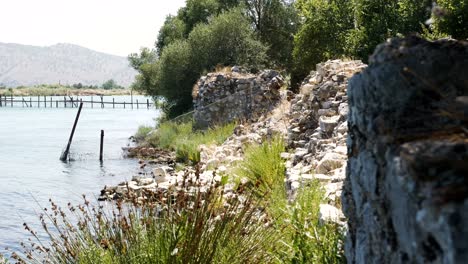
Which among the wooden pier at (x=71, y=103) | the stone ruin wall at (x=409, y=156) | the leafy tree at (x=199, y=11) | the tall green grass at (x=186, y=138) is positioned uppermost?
the leafy tree at (x=199, y=11)

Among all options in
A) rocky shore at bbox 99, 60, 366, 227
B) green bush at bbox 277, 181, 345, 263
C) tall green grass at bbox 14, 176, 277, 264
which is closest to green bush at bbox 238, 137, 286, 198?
rocky shore at bbox 99, 60, 366, 227

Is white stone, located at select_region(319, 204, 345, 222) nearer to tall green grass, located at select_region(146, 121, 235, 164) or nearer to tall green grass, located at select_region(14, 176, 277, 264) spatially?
tall green grass, located at select_region(14, 176, 277, 264)

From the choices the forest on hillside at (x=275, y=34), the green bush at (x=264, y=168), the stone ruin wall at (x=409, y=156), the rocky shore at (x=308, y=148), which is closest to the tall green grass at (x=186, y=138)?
the rocky shore at (x=308, y=148)

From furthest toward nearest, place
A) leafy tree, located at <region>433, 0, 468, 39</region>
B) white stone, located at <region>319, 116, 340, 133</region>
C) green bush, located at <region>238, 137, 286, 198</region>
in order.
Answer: leafy tree, located at <region>433, 0, 468, 39</region> < white stone, located at <region>319, 116, 340, 133</region> < green bush, located at <region>238, 137, 286, 198</region>

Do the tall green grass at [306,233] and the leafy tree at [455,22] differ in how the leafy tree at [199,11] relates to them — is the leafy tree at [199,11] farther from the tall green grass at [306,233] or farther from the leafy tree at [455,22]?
the tall green grass at [306,233]

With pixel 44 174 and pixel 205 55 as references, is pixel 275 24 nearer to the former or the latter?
pixel 205 55

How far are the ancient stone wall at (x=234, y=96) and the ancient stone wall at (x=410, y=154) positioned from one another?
17.5m

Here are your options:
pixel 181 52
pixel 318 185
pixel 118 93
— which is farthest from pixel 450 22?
pixel 118 93

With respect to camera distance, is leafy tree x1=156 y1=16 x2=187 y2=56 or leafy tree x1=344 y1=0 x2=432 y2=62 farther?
leafy tree x1=156 y1=16 x2=187 y2=56

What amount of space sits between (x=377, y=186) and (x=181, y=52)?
2935 cm

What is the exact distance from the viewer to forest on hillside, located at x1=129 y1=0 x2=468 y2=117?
18531mm

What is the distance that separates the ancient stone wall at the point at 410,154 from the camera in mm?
1325

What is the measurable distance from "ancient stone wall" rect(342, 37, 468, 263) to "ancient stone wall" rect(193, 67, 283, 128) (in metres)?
17.5

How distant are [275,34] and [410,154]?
112 feet
